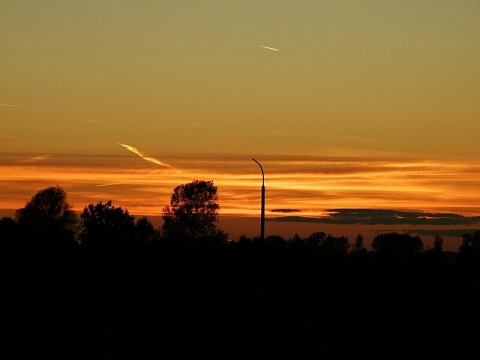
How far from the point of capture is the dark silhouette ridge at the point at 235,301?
83.1 ft

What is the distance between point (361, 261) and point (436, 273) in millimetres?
5710

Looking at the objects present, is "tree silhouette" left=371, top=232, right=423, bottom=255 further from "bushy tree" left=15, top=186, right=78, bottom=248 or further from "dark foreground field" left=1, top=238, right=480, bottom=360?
"dark foreground field" left=1, top=238, right=480, bottom=360

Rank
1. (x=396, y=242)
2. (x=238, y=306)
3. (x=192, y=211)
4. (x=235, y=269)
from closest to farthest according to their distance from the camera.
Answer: (x=238, y=306)
(x=235, y=269)
(x=192, y=211)
(x=396, y=242)

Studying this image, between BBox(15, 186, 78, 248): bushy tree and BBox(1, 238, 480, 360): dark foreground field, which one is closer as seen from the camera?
BBox(1, 238, 480, 360): dark foreground field

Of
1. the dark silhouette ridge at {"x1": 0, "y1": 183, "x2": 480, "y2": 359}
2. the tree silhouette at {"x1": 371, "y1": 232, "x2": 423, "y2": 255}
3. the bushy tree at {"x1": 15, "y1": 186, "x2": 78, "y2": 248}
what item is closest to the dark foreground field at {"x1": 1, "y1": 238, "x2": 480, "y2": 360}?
the dark silhouette ridge at {"x1": 0, "y1": 183, "x2": 480, "y2": 359}

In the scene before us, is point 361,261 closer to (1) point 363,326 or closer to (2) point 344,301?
(2) point 344,301

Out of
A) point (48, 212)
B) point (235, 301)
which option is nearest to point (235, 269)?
point (235, 301)

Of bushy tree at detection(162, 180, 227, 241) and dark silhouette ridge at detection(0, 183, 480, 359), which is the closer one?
dark silhouette ridge at detection(0, 183, 480, 359)

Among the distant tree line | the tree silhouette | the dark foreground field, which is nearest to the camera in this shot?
the dark foreground field

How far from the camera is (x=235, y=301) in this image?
38.8m

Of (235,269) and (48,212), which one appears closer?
(235,269)

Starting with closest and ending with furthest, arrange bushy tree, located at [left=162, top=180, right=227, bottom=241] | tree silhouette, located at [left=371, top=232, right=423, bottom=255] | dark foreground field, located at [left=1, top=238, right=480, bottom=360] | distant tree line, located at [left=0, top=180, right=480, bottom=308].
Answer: dark foreground field, located at [left=1, top=238, right=480, bottom=360] < distant tree line, located at [left=0, top=180, right=480, bottom=308] < bushy tree, located at [left=162, top=180, right=227, bottom=241] < tree silhouette, located at [left=371, top=232, right=423, bottom=255]

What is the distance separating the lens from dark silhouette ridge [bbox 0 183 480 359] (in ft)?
83.1

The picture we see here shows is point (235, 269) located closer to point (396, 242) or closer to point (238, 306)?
point (238, 306)
